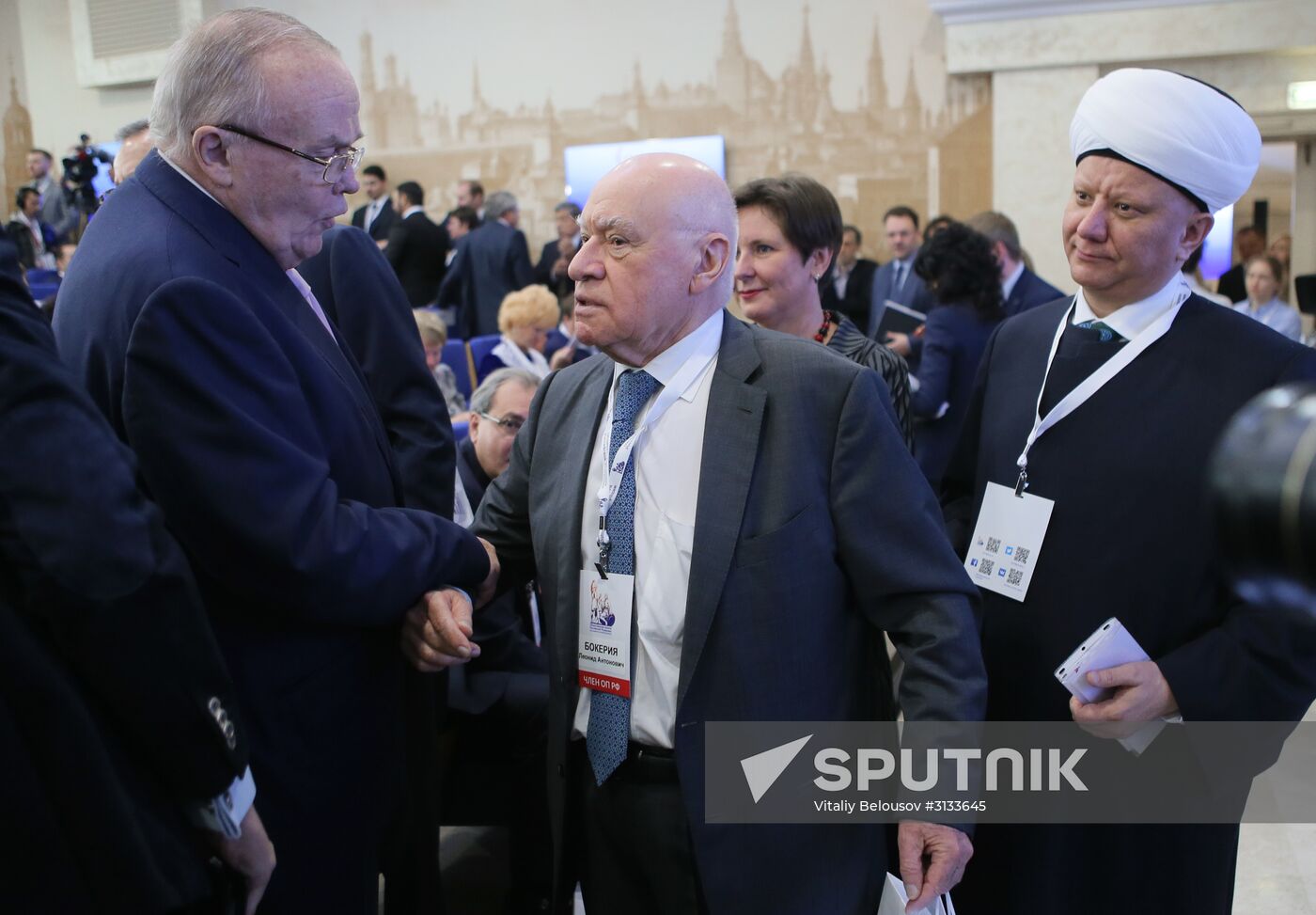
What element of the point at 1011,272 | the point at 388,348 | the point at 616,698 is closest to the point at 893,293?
the point at 1011,272

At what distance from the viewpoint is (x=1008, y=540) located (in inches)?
74.6

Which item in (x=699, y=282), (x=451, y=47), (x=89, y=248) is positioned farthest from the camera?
(x=451, y=47)

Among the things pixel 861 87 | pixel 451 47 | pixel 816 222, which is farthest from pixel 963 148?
pixel 816 222

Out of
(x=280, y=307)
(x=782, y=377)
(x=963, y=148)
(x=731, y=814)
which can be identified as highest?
(x=963, y=148)

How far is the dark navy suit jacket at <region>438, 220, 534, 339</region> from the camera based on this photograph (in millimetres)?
9320

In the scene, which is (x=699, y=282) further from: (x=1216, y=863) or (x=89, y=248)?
(x=1216, y=863)

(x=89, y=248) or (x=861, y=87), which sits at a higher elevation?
(x=861, y=87)

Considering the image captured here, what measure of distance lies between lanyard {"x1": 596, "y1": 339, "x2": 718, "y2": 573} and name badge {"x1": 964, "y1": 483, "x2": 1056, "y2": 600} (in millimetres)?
582

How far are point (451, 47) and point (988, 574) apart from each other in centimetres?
1127

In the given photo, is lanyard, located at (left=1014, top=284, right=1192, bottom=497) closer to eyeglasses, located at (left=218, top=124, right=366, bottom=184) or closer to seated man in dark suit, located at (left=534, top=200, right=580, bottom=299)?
eyeglasses, located at (left=218, top=124, right=366, bottom=184)

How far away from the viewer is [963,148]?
1016 cm

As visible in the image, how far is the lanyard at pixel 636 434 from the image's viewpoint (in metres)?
1.65

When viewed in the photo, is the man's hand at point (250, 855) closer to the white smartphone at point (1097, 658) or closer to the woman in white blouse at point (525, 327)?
the white smartphone at point (1097, 658)

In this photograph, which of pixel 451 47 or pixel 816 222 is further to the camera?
pixel 451 47
